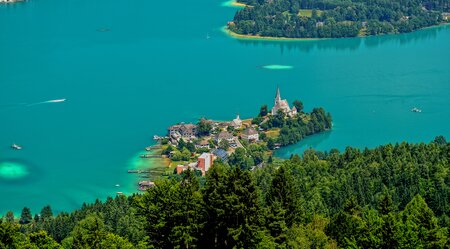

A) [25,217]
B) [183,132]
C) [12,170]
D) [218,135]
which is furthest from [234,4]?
[25,217]

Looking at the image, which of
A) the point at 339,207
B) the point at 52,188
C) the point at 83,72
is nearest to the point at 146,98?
the point at 83,72

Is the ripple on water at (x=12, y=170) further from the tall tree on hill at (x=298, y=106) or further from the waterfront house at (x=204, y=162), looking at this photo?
the tall tree on hill at (x=298, y=106)

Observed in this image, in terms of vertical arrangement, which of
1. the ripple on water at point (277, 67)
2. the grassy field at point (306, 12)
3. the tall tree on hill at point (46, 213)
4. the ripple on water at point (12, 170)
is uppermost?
the tall tree on hill at point (46, 213)

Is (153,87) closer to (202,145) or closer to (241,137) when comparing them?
(241,137)

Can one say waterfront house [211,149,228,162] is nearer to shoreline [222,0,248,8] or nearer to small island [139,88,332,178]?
small island [139,88,332,178]

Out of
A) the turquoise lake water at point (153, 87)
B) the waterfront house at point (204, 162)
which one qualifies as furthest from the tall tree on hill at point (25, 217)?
the waterfront house at point (204, 162)
